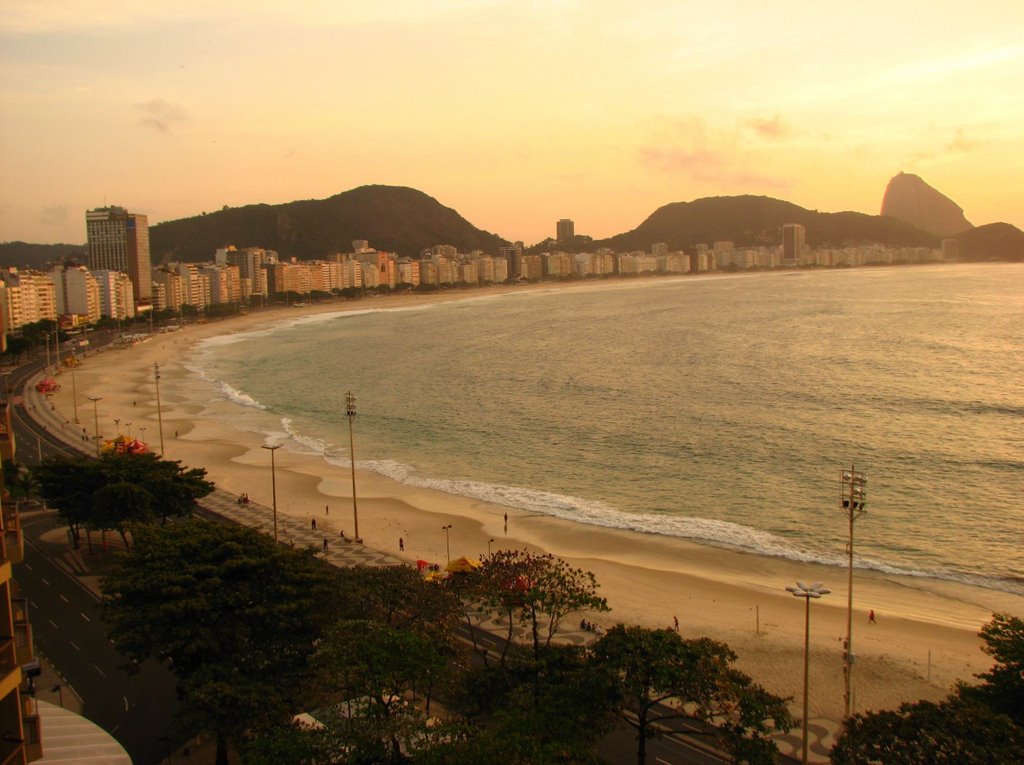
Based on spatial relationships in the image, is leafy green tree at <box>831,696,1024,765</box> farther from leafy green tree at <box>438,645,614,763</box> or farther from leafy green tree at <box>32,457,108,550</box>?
leafy green tree at <box>32,457,108,550</box>

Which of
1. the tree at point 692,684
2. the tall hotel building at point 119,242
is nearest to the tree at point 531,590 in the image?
the tree at point 692,684

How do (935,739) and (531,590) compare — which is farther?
(531,590)

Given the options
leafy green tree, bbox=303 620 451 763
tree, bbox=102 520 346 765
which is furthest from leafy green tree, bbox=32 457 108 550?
leafy green tree, bbox=303 620 451 763

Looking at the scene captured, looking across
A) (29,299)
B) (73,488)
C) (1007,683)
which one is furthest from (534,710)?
(29,299)

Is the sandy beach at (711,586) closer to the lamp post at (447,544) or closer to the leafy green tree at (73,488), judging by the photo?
the lamp post at (447,544)

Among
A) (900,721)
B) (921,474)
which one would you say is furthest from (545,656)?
(921,474)

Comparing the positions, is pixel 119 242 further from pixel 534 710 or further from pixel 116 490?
pixel 534 710
